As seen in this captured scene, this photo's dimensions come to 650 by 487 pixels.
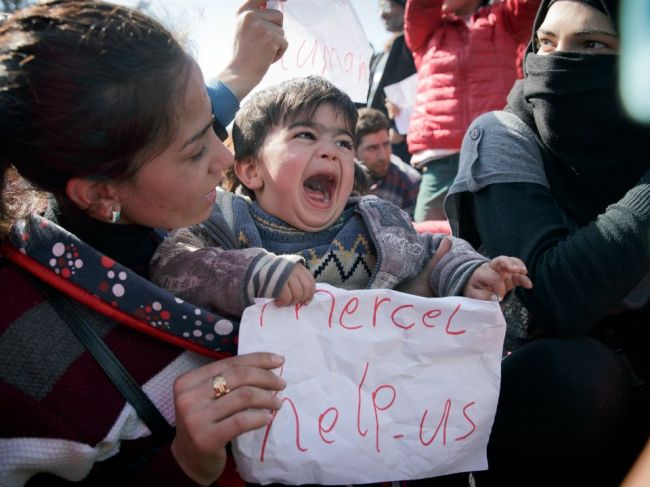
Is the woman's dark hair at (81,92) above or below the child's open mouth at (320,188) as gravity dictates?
above

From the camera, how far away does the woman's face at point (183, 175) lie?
4.21 feet

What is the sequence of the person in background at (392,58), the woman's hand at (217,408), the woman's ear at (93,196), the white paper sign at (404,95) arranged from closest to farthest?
1. the woman's hand at (217,408)
2. the woman's ear at (93,196)
3. the white paper sign at (404,95)
4. the person in background at (392,58)

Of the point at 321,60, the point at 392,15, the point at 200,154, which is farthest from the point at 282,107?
the point at 392,15

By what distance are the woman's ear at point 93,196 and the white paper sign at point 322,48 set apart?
0.86 meters

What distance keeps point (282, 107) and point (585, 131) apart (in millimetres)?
938

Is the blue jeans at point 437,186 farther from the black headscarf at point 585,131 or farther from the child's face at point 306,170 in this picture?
the child's face at point 306,170

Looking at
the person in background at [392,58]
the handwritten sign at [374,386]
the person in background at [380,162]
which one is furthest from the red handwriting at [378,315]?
the person in background at [380,162]

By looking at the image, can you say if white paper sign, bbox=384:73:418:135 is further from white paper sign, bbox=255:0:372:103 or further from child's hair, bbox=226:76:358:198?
child's hair, bbox=226:76:358:198

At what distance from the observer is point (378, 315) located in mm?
1343

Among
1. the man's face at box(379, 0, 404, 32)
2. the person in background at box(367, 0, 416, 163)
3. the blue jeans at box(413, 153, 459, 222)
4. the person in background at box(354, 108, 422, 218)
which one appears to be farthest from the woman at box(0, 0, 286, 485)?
the man's face at box(379, 0, 404, 32)

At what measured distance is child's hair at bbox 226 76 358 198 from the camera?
1765 millimetres

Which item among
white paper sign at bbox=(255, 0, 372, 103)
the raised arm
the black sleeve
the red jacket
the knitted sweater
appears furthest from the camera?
the raised arm

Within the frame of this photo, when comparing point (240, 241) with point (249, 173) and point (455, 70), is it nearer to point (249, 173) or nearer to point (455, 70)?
point (249, 173)

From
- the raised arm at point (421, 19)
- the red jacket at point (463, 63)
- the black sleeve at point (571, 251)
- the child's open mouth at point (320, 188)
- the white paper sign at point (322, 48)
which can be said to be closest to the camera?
the black sleeve at point (571, 251)
